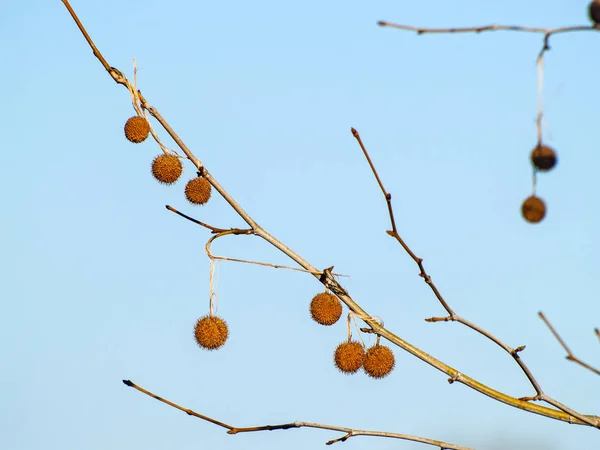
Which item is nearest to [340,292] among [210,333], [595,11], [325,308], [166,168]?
[325,308]

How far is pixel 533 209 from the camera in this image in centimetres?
321

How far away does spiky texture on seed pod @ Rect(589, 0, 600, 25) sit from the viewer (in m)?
2.69

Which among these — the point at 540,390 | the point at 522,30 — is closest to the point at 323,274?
the point at 540,390

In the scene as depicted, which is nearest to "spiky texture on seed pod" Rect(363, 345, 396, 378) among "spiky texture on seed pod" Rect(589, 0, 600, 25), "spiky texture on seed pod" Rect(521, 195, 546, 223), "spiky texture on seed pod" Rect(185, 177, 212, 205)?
"spiky texture on seed pod" Rect(185, 177, 212, 205)

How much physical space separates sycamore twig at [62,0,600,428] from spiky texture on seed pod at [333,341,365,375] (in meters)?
0.29

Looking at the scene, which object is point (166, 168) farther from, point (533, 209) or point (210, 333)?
point (533, 209)

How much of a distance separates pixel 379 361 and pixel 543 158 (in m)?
1.82

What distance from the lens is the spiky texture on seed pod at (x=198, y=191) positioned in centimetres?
499

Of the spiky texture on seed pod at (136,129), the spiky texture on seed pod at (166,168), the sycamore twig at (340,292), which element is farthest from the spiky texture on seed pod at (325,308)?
the spiky texture on seed pod at (136,129)

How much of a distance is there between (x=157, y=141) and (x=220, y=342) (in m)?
1.10

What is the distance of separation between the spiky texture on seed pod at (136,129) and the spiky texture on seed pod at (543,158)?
8.22 feet

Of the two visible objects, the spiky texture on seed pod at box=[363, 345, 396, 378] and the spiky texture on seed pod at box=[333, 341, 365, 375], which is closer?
the spiky texture on seed pod at box=[363, 345, 396, 378]

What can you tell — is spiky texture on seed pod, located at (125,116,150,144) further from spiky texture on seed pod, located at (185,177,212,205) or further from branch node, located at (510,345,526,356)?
branch node, located at (510,345,526,356)

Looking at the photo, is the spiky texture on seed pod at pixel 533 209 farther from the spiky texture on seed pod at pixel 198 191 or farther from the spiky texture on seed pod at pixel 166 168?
the spiky texture on seed pod at pixel 166 168
